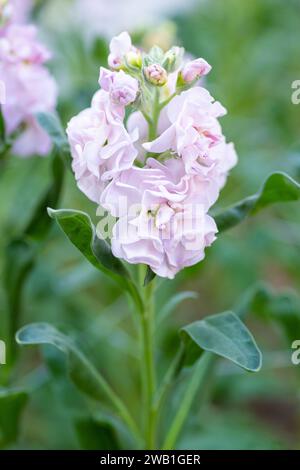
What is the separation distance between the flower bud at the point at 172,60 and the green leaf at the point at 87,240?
0.23 meters

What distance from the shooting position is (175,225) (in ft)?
2.88

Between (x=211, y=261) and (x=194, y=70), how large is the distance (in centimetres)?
117

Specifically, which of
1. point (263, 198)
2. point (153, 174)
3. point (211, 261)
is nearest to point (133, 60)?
point (153, 174)

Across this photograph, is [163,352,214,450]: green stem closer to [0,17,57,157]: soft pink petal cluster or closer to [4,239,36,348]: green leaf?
[4,239,36,348]: green leaf

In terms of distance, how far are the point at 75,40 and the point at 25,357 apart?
0.99 meters

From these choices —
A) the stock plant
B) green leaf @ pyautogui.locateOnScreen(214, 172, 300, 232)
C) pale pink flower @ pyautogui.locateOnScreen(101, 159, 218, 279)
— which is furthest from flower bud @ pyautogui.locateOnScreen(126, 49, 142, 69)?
green leaf @ pyautogui.locateOnScreen(214, 172, 300, 232)

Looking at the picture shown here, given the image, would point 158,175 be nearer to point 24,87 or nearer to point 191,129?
point 191,129

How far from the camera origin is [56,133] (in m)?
1.10

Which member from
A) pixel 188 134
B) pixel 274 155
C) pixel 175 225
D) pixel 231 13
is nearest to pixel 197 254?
pixel 175 225

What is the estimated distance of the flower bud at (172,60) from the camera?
0.96 meters

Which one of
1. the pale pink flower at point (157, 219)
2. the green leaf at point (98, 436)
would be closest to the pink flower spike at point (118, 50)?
the pale pink flower at point (157, 219)

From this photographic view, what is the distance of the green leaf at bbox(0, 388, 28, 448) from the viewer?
1156 millimetres

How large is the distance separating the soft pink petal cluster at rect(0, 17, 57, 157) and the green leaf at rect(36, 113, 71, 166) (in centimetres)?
4
